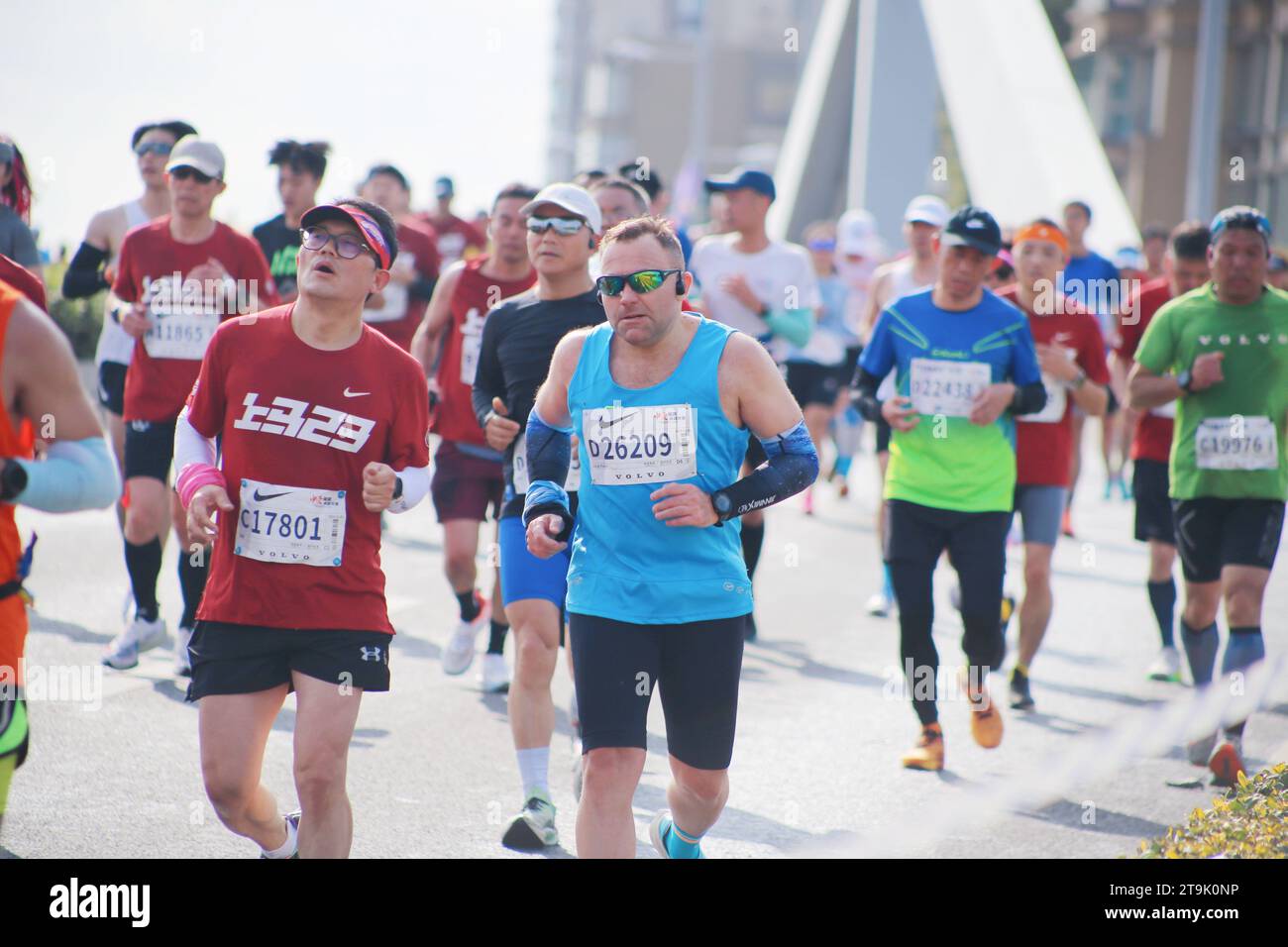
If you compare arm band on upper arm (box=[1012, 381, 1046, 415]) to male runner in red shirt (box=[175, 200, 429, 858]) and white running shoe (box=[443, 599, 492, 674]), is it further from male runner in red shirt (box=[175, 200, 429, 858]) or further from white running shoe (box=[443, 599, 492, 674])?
male runner in red shirt (box=[175, 200, 429, 858])

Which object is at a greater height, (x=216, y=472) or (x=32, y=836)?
(x=216, y=472)

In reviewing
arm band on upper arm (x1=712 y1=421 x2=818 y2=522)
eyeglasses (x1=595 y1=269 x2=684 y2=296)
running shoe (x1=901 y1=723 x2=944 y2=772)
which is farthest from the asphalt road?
eyeglasses (x1=595 y1=269 x2=684 y2=296)

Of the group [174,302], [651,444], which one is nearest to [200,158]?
[174,302]

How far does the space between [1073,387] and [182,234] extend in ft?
14.1

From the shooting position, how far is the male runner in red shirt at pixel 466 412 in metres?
8.20

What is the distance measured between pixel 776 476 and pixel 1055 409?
4.28 meters

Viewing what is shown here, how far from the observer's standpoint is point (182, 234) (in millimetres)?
8180

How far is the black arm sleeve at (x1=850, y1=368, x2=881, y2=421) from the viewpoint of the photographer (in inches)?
309

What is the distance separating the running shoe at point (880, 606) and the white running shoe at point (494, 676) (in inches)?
133

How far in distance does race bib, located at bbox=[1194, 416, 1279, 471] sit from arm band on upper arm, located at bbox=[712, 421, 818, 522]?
10.5 ft

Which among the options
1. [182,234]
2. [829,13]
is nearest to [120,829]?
[182,234]

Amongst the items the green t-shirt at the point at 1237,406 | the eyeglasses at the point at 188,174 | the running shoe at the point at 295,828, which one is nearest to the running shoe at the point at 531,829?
the running shoe at the point at 295,828

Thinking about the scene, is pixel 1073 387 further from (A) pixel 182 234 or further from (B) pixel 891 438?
(A) pixel 182 234
